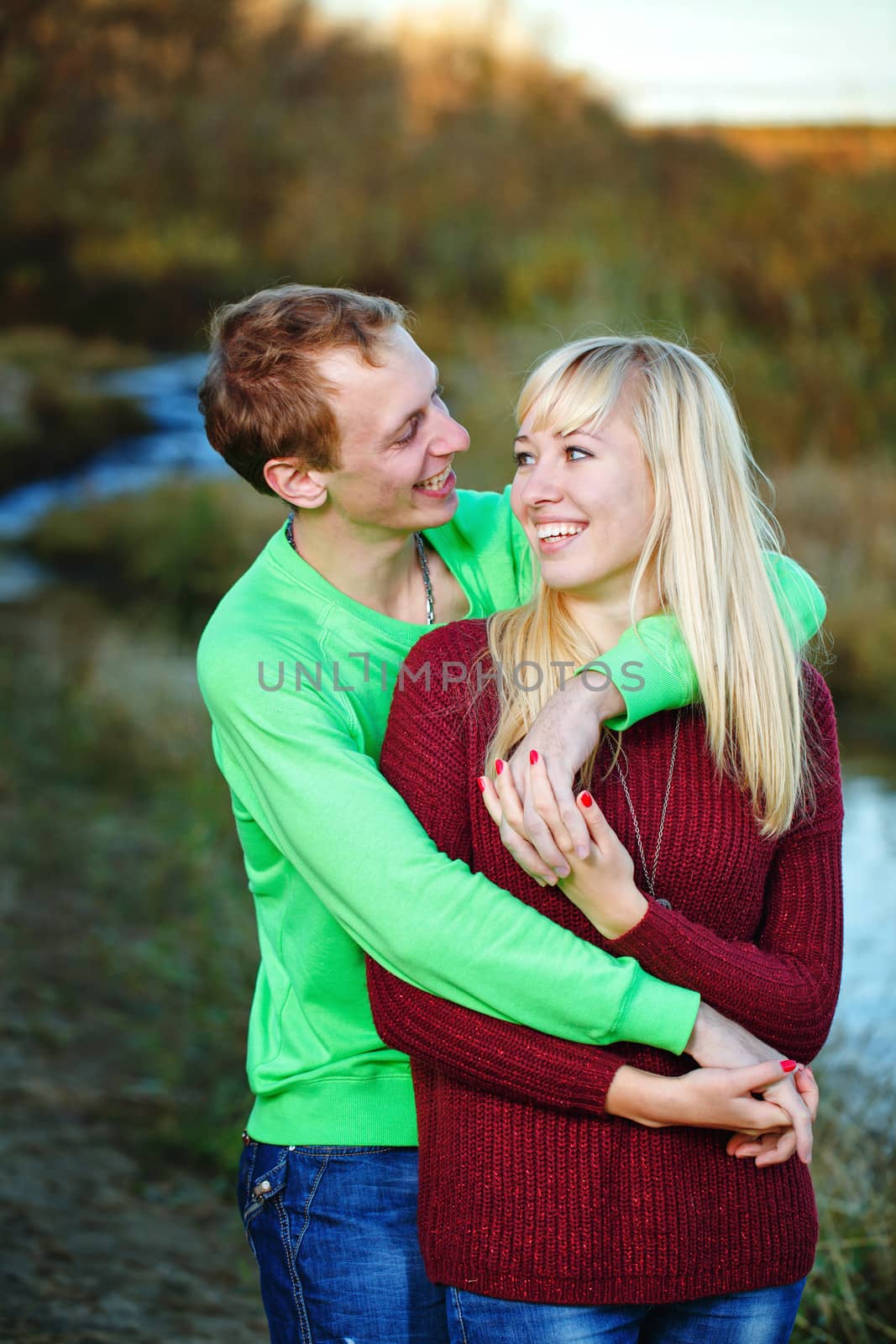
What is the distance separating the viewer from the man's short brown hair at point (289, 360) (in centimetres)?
163

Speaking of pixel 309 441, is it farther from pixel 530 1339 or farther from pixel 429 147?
pixel 429 147

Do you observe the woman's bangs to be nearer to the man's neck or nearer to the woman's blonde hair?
the woman's blonde hair

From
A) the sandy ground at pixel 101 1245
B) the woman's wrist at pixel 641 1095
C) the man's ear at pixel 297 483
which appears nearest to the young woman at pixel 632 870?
the woman's wrist at pixel 641 1095

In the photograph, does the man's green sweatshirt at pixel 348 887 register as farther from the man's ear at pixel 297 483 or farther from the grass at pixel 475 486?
the grass at pixel 475 486

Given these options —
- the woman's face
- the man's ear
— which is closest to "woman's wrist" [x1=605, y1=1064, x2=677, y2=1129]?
the woman's face

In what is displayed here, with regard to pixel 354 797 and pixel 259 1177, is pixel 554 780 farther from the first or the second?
pixel 259 1177

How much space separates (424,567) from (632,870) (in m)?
0.64

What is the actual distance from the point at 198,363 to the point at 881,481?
157 inches

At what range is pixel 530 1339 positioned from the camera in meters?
1.27

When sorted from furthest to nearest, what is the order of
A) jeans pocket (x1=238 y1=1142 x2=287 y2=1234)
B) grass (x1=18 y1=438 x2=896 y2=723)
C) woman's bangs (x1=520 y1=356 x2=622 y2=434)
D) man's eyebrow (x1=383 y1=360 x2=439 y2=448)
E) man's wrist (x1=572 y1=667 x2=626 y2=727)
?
grass (x1=18 y1=438 x2=896 y2=723) < man's eyebrow (x1=383 y1=360 x2=439 y2=448) < jeans pocket (x1=238 y1=1142 x2=287 y2=1234) < woman's bangs (x1=520 y1=356 x2=622 y2=434) < man's wrist (x1=572 y1=667 x2=626 y2=727)

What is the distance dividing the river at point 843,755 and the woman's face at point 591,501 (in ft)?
6.24

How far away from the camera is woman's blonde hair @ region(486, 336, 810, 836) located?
1.38 metres

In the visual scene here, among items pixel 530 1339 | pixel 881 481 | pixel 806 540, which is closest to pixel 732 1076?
pixel 530 1339

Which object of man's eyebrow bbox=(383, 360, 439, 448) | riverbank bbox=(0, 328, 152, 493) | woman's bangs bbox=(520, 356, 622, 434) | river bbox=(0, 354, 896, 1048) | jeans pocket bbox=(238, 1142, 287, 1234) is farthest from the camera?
riverbank bbox=(0, 328, 152, 493)
